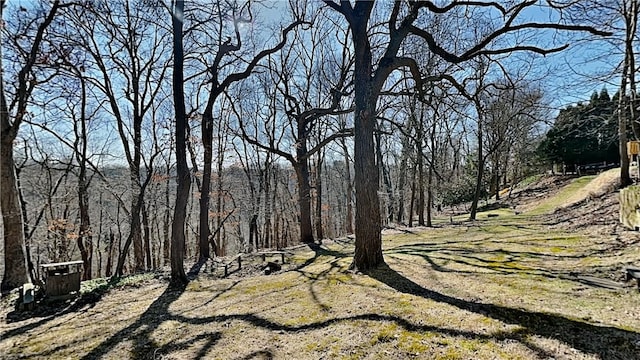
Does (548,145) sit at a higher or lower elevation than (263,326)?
higher

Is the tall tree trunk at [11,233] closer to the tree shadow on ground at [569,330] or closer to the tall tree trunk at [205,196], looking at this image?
the tall tree trunk at [205,196]

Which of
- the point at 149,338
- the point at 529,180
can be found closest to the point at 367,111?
the point at 149,338

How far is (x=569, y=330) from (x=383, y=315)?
5.40 ft

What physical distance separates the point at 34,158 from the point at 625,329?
1759 centimetres

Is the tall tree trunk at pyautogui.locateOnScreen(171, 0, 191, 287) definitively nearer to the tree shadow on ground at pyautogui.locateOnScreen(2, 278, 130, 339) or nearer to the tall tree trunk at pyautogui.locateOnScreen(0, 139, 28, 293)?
the tree shadow on ground at pyautogui.locateOnScreen(2, 278, 130, 339)

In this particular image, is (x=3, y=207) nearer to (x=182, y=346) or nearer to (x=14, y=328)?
(x=14, y=328)

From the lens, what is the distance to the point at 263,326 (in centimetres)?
369

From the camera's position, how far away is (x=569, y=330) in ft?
9.20

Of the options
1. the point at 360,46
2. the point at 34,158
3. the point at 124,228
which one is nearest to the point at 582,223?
the point at 360,46

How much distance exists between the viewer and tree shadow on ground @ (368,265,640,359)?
2.48 metres

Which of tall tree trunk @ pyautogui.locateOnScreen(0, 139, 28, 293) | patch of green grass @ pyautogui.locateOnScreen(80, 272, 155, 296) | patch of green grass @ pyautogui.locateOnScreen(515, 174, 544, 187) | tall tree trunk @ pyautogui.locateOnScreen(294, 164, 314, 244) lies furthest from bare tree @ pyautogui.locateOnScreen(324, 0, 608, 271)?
patch of green grass @ pyautogui.locateOnScreen(515, 174, 544, 187)

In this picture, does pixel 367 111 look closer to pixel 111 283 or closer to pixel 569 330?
pixel 569 330

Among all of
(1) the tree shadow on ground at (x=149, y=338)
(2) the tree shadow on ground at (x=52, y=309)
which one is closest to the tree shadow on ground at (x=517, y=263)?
(1) the tree shadow on ground at (x=149, y=338)

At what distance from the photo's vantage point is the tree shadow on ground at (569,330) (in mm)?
2484
